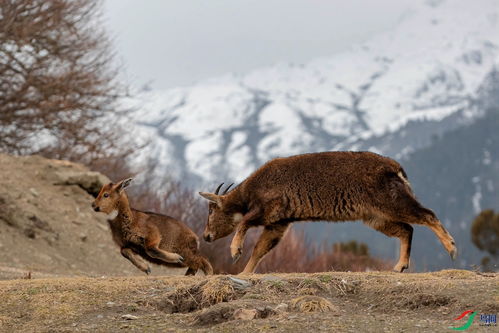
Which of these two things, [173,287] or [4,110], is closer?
[173,287]

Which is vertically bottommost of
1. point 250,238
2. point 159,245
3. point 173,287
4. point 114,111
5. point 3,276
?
point 250,238

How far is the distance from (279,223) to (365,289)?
9.36 feet

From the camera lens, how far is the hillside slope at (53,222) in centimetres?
1984

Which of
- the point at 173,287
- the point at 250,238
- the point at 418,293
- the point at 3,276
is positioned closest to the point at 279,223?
the point at 173,287

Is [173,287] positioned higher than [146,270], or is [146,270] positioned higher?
[173,287]

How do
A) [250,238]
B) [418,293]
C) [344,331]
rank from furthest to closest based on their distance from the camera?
[250,238] → [418,293] → [344,331]

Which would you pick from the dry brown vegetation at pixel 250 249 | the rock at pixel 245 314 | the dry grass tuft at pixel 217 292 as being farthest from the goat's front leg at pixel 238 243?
the dry brown vegetation at pixel 250 249

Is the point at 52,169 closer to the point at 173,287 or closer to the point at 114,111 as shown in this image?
the point at 114,111

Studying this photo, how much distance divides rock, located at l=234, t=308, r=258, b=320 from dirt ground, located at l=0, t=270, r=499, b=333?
10 millimetres

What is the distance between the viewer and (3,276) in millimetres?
13922

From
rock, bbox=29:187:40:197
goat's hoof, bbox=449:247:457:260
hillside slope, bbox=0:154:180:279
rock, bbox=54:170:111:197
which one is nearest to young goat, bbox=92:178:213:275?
goat's hoof, bbox=449:247:457:260

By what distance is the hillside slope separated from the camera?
19.8m

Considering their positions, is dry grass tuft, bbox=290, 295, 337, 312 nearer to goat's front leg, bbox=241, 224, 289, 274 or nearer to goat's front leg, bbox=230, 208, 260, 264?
goat's front leg, bbox=230, 208, 260, 264

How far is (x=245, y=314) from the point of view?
7676 mm
